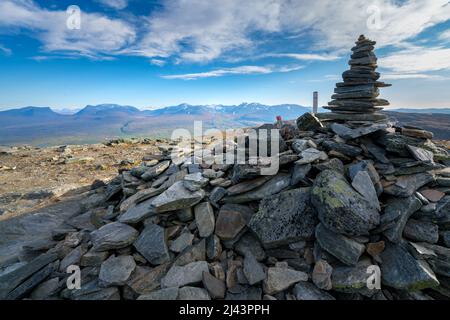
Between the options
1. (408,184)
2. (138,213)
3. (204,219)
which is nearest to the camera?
(408,184)

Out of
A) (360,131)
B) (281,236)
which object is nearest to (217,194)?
(281,236)

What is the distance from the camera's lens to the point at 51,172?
712 inches

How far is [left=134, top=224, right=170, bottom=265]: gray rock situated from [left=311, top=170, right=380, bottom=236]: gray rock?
426 centimetres

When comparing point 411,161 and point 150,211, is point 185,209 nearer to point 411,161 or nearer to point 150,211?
point 150,211

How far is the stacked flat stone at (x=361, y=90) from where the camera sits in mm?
10859

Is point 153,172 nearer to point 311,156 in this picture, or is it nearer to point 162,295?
point 162,295

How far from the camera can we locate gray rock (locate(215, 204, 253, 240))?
23.4ft

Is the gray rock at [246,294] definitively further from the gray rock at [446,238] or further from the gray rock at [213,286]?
the gray rock at [446,238]

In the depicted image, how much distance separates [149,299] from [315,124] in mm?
8720

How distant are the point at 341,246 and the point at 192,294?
376 centimetres

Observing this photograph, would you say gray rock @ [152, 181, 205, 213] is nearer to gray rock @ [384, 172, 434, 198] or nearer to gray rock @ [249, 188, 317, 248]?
gray rock @ [249, 188, 317, 248]

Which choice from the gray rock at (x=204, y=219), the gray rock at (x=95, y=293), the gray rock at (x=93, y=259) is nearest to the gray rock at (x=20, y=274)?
the gray rock at (x=93, y=259)

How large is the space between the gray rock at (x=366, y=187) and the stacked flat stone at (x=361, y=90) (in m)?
4.85
